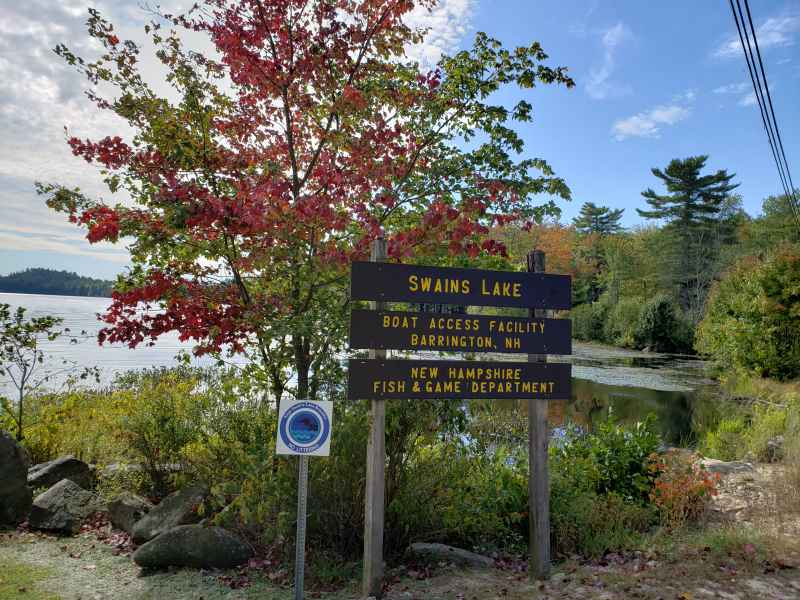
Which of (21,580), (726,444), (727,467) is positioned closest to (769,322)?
(726,444)

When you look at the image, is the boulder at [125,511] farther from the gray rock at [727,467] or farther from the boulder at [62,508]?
the gray rock at [727,467]

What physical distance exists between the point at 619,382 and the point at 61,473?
66.0ft

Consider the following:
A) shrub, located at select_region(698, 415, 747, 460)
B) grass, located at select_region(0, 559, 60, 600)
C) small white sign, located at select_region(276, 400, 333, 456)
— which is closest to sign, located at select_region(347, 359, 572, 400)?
small white sign, located at select_region(276, 400, 333, 456)

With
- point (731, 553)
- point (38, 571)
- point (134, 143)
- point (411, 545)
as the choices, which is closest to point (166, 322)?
point (134, 143)

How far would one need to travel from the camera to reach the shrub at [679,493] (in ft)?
19.3

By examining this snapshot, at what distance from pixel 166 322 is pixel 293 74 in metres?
2.71

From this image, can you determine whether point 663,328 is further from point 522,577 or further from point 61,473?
point 61,473

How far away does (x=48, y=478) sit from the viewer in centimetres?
674

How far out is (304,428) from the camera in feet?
13.3

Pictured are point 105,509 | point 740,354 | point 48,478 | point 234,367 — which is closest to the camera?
point 234,367

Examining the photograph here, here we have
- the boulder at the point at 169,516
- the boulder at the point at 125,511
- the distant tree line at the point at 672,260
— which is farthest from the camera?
the distant tree line at the point at 672,260

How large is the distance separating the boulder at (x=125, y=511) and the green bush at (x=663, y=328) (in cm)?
3786

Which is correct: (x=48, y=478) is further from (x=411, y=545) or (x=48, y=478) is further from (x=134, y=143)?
(x=411, y=545)

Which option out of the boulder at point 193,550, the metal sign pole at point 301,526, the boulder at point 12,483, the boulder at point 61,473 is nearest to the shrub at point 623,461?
the metal sign pole at point 301,526
